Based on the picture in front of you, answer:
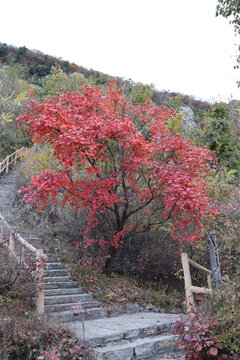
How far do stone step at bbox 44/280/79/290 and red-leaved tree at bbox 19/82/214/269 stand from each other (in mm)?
1104

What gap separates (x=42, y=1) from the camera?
46.2 ft

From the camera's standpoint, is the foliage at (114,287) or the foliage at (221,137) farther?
the foliage at (221,137)

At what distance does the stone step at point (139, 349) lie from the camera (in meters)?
4.23

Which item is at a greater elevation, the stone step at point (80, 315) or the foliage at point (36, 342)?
the foliage at point (36, 342)

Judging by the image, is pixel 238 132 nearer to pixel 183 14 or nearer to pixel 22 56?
pixel 183 14

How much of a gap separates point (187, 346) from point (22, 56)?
135 ft

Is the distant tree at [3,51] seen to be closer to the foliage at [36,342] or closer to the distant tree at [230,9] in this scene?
the distant tree at [230,9]

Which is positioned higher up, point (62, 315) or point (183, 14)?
point (183, 14)

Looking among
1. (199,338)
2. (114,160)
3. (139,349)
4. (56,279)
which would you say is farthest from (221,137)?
(199,338)

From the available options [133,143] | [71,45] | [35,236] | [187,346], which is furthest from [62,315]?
[71,45]

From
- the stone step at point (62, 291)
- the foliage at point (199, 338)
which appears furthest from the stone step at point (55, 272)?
the foliage at point (199, 338)

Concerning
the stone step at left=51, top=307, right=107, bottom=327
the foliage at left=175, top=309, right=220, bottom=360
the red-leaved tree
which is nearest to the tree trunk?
the red-leaved tree

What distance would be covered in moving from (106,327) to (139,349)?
1.02m

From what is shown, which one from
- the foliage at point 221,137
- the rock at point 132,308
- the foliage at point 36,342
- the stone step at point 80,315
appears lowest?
the rock at point 132,308
